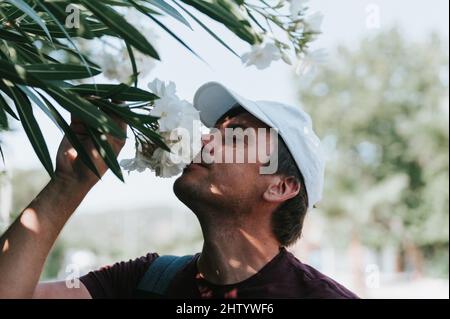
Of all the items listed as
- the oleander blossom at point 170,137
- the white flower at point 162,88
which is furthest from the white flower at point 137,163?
the white flower at point 162,88

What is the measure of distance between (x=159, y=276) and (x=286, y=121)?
0.44 metres

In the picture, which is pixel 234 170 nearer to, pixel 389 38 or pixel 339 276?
pixel 389 38

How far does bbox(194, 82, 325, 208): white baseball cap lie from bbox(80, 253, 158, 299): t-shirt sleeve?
1.26 ft

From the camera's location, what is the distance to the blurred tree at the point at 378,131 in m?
18.9

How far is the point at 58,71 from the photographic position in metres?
1.21

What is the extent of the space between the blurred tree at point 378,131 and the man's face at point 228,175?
17238 millimetres

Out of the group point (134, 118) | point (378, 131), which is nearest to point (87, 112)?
point (134, 118)

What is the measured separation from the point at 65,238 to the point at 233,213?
26208 millimetres

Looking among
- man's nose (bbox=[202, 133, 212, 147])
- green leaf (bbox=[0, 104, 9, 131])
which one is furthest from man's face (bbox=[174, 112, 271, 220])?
green leaf (bbox=[0, 104, 9, 131])

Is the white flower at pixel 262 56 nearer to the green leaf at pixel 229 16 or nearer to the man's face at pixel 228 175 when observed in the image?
the green leaf at pixel 229 16

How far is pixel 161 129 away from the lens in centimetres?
124

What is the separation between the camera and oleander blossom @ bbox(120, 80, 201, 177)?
1238mm
